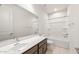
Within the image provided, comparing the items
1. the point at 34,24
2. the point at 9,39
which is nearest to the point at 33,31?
the point at 34,24

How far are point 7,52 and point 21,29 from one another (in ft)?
1.41

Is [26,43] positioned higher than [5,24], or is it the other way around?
[5,24]

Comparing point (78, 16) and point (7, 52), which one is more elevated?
point (78, 16)

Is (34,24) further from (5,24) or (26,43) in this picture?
(5,24)

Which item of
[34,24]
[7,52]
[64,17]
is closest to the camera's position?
[7,52]

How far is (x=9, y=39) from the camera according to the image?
127 centimetres

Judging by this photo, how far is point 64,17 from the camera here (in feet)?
4.03

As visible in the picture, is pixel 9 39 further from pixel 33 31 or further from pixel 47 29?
pixel 47 29

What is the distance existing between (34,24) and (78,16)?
23.9 inches
